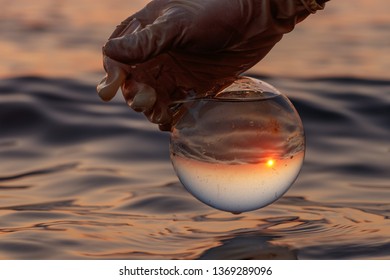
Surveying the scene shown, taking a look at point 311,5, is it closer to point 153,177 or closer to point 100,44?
point 153,177

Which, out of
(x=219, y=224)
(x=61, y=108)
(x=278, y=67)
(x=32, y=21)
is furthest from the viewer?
(x=32, y=21)

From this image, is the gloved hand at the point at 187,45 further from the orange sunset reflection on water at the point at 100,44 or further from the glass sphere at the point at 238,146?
the orange sunset reflection on water at the point at 100,44

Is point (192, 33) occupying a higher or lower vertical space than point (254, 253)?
higher

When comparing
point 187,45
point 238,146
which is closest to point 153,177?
point 238,146

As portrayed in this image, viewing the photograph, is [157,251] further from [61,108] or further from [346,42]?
[346,42]

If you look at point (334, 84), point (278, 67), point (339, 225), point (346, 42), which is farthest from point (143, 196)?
point (346, 42)

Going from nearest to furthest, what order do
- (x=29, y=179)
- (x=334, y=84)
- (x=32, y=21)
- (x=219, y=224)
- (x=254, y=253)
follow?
1. (x=254, y=253)
2. (x=219, y=224)
3. (x=29, y=179)
4. (x=334, y=84)
5. (x=32, y=21)

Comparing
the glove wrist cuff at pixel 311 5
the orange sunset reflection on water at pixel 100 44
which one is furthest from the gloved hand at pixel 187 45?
the orange sunset reflection on water at pixel 100 44

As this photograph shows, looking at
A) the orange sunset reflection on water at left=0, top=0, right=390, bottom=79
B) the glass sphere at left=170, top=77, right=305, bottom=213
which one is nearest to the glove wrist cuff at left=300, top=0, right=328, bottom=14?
the glass sphere at left=170, top=77, right=305, bottom=213
